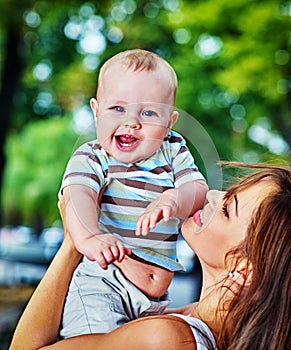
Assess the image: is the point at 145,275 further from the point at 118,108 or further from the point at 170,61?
the point at 170,61

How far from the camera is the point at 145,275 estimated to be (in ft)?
2.06

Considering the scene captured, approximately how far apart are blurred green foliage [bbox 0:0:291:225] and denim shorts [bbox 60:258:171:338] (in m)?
2.54

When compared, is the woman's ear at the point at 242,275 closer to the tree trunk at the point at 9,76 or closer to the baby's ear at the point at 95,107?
the baby's ear at the point at 95,107

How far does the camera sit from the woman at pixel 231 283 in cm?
63

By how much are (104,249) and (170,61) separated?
369 cm

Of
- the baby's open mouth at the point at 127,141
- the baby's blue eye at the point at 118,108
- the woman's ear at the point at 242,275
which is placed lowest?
the woman's ear at the point at 242,275

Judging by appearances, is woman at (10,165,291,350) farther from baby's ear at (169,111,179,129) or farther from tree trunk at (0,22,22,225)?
tree trunk at (0,22,22,225)

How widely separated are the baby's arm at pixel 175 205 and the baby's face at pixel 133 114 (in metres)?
0.04

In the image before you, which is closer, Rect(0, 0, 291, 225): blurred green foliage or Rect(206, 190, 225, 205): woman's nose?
Rect(206, 190, 225, 205): woman's nose

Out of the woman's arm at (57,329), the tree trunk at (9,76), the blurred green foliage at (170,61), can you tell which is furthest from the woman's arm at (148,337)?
the tree trunk at (9,76)

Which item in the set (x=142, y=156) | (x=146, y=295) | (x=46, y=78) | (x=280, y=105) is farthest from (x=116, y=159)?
(x=46, y=78)

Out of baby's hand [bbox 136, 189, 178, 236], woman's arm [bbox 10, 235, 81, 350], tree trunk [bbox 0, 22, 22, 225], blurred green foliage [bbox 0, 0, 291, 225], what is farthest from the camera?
tree trunk [bbox 0, 22, 22, 225]

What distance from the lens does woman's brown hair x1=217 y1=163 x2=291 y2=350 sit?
0.64 meters

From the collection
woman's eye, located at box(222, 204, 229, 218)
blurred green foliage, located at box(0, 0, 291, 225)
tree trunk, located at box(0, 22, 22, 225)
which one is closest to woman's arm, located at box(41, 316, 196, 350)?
woman's eye, located at box(222, 204, 229, 218)
